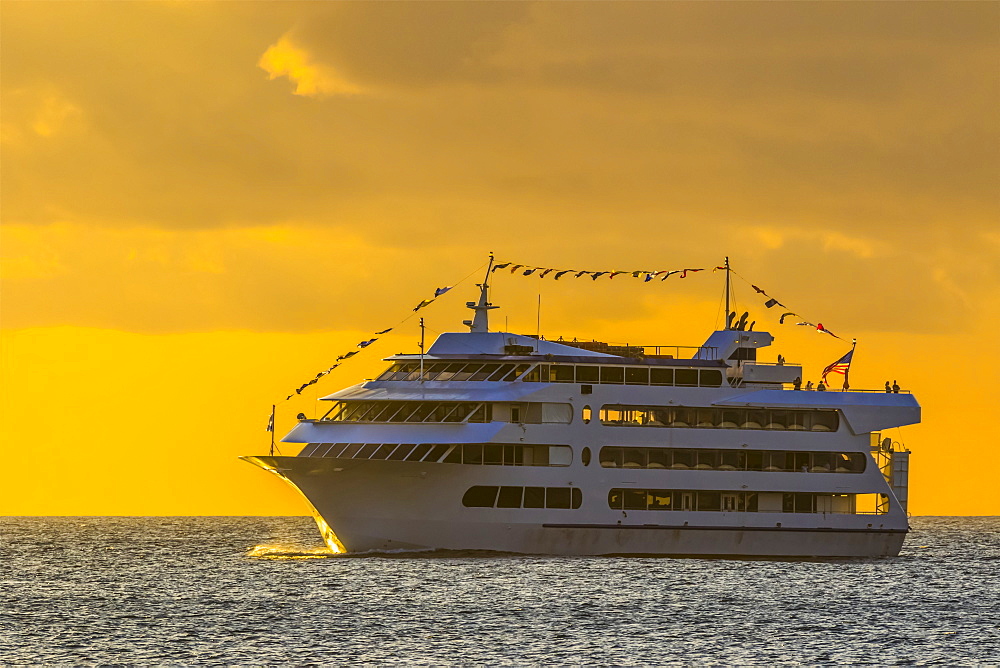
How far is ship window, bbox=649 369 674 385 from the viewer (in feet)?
210

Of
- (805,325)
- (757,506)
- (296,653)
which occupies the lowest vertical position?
(296,653)

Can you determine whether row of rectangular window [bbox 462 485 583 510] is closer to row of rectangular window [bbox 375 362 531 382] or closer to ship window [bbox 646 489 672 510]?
ship window [bbox 646 489 672 510]

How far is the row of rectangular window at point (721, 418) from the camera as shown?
63.9 meters

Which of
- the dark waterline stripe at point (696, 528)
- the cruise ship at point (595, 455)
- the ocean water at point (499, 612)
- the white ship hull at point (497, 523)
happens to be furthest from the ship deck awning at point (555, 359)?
the ocean water at point (499, 612)

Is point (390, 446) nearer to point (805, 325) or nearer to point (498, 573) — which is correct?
point (498, 573)

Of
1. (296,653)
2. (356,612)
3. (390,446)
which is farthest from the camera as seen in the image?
(390,446)

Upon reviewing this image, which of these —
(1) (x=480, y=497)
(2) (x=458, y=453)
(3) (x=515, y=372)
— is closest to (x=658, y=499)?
(1) (x=480, y=497)

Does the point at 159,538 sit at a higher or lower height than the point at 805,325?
lower

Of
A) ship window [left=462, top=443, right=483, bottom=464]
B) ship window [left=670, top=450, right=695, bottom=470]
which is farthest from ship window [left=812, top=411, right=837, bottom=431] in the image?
ship window [left=462, top=443, right=483, bottom=464]

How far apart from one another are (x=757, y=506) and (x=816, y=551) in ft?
8.92

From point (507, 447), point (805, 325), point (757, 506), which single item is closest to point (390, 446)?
point (507, 447)

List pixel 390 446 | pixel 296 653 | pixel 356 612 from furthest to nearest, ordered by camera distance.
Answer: pixel 390 446 < pixel 356 612 < pixel 296 653

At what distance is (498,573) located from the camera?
212 feet

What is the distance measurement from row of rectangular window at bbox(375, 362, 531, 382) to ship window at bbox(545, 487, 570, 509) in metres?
3.98
